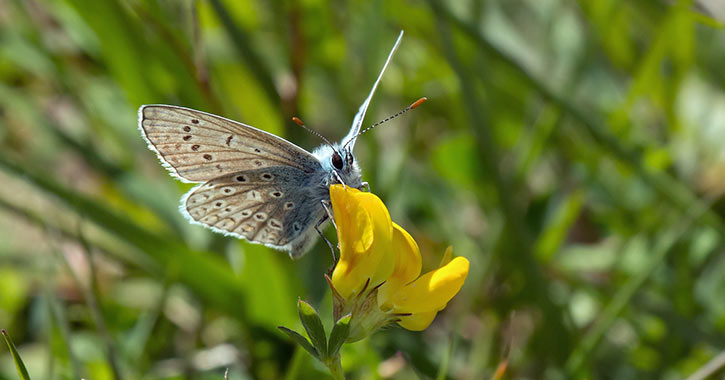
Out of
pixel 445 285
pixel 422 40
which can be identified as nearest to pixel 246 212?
pixel 445 285

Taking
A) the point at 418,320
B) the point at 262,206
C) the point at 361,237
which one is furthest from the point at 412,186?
the point at 361,237

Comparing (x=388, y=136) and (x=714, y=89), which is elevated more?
(x=714, y=89)

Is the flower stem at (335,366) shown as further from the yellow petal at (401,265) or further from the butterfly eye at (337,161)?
the butterfly eye at (337,161)

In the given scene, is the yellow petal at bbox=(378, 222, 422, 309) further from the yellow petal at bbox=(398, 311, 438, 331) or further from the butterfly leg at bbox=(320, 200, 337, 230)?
the butterfly leg at bbox=(320, 200, 337, 230)

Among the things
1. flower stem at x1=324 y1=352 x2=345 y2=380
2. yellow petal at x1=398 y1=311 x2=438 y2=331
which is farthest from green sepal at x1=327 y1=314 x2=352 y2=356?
yellow petal at x1=398 y1=311 x2=438 y2=331

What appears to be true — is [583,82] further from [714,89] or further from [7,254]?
[7,254]
